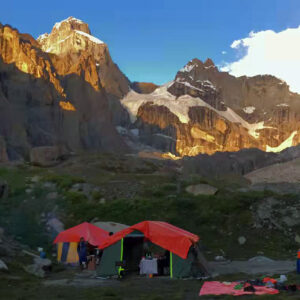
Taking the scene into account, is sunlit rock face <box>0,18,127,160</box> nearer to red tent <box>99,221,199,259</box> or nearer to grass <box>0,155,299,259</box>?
grass <box>0,155,299,259</box>

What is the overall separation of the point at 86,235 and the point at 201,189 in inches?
465

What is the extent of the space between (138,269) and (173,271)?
1.99 m

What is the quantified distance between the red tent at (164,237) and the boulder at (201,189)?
13.1 metres

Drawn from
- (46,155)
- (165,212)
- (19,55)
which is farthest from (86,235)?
(19,55)

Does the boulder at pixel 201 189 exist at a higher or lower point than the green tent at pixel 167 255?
higher

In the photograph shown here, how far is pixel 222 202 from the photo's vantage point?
27547 millimetres

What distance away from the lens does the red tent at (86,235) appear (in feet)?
68.9

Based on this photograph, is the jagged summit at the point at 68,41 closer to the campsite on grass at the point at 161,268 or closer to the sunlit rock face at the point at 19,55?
the sunlit rock face at the point at 19,55

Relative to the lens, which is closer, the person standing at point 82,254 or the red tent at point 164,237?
the red tent at point 164,237

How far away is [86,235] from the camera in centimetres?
2103

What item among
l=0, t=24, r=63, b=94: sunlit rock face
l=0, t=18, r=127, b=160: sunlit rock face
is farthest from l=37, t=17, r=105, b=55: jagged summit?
l=0, t=24, r=63, b=94: sunlit rock face

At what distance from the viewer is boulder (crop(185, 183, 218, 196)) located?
30.3 meters

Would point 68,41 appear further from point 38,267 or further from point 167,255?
point 167,255

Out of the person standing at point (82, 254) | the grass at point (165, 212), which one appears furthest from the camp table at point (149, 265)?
the grass at point (165, 212)
